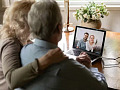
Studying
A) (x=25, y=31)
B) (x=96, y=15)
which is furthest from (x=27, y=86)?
(x=96, y=15)

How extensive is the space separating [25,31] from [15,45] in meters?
0.15

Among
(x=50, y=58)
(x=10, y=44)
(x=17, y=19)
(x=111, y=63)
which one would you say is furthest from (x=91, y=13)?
(x=50, y=58)

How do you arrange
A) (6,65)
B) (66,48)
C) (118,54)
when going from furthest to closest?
(66,48)
(118,54)
(6,65)

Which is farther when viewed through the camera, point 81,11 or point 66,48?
point 81,11

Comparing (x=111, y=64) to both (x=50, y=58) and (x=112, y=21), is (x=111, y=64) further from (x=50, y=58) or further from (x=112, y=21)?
(x=112, y=21)

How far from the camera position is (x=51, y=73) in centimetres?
86

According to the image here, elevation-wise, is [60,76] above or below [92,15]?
below

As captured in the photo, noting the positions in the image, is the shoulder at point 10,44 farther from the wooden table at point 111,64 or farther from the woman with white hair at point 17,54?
the wooden table at point 111,64

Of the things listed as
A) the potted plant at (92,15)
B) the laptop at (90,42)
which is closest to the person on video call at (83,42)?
the laptop at (90,42)

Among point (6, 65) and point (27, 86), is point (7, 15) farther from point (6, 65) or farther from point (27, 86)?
point (27, 86)

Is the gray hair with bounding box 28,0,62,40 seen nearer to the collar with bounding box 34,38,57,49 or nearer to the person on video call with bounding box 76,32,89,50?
the collar with bounding box 34,38,57,49

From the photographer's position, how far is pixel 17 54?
106 centimetres

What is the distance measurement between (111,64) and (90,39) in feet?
0.89

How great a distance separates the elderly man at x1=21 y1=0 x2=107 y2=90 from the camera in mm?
857
